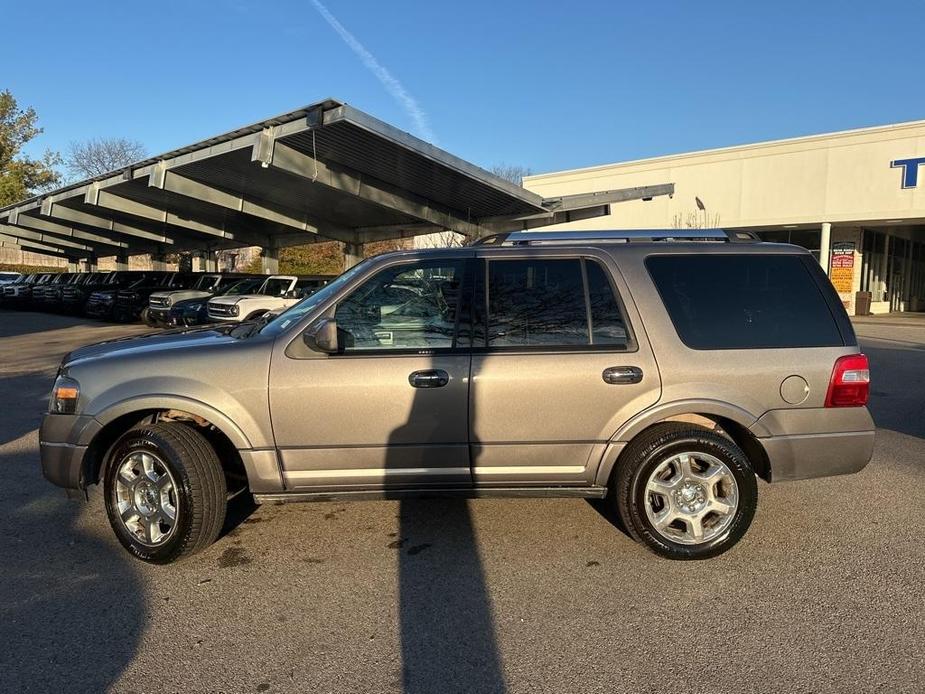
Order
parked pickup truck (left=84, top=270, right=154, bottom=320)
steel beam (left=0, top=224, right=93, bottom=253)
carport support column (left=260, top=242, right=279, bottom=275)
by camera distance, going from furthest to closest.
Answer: steel beam (left=0, top=224, right=93, bottom=253), carport support column (left=260, top=242, right=279, bottom=275), parked pickup truck (left=84, top=270, right=154, bottom=320)

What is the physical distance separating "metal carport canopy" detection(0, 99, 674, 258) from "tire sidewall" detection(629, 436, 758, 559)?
1120 cm

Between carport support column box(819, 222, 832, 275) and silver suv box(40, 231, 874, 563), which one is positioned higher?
carport support column box(819, 222, 832, 275)

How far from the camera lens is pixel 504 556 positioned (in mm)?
3920

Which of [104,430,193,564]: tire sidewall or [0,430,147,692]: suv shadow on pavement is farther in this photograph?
[104,430,193,564]: tire sidewall

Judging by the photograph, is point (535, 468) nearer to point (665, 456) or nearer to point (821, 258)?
point (665, 456)

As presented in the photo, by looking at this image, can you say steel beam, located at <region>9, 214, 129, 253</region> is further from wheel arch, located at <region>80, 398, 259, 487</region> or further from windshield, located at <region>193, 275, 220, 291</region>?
wheel arch, located at <region>80, 398, 259, 487</region>

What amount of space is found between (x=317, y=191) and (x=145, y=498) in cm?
1700

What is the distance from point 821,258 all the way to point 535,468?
1085 inches

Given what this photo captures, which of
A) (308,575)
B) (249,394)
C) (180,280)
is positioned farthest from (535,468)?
(180,280)

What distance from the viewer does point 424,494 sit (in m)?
3.87

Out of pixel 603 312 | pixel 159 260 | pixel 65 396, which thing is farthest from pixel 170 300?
pixel 159 260

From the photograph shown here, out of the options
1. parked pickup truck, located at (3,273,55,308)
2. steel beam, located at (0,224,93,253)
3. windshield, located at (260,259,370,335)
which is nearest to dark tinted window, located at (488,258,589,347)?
windshield, located at (260,259,370,335)

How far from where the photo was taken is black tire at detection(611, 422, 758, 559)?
3826 mm

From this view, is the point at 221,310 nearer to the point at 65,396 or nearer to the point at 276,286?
the point at 276,286
